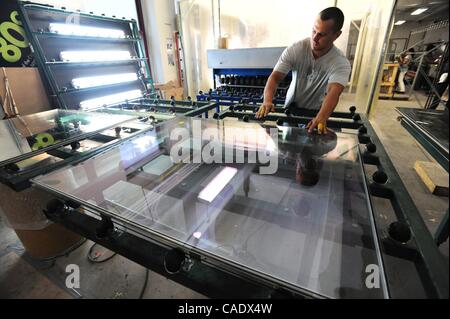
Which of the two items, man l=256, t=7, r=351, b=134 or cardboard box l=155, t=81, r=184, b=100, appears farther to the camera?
cardboard box l=155, t=81, r=184, b=100

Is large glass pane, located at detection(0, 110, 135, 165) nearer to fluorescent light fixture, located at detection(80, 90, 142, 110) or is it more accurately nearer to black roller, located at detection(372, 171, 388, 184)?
fluorescent light fixture, located at detection(80, 90, 142, 110)

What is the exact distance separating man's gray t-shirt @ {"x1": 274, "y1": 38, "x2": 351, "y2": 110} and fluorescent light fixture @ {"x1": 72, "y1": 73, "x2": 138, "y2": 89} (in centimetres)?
248

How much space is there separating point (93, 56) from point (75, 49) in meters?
0.21

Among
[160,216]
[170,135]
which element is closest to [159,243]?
[160,216]

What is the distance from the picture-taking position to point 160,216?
2.80 feet

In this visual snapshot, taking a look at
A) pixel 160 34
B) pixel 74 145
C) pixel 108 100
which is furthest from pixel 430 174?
pixel 160 34

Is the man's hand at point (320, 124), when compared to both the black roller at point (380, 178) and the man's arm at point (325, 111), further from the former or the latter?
the black roller at point (380, 178)

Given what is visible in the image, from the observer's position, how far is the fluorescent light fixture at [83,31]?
263cm

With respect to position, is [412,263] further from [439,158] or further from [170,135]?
[170,135]

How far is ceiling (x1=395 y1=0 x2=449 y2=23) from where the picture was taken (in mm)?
401

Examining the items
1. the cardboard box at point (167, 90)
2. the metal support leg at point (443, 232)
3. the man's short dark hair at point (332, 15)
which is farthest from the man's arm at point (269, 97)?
the cardboard box at point (167, 90)

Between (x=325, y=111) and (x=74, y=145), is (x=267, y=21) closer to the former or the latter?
(x=325, y=111)

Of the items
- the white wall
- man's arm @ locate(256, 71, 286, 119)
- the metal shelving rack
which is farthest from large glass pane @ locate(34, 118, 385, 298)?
the white wall

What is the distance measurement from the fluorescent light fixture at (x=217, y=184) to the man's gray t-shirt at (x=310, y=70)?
1.03 m
